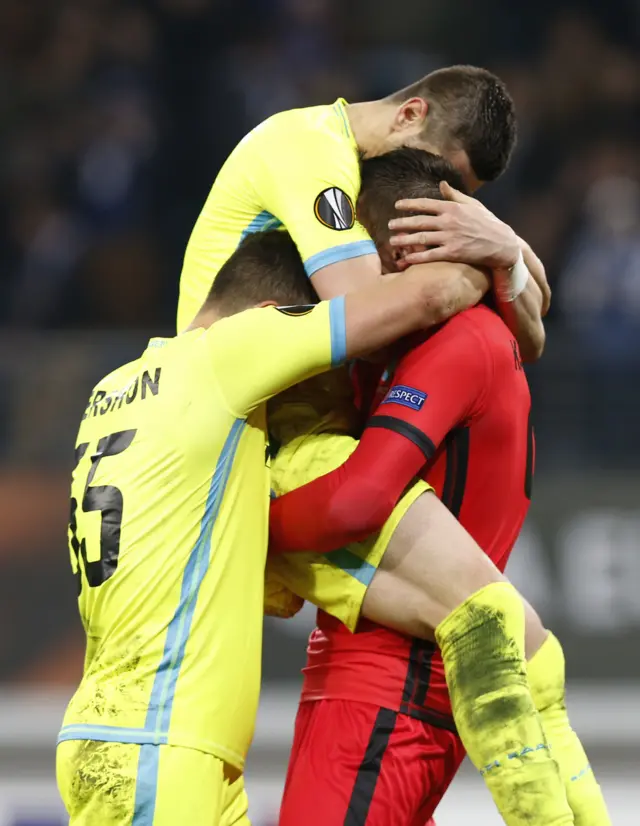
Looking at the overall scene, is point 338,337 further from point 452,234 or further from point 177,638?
point 177,638

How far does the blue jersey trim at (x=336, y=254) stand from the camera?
274 cm

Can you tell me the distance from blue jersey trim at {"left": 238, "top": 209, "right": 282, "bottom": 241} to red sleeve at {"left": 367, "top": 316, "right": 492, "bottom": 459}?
522mm

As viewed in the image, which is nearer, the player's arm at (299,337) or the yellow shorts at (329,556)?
the player's arm at (299,337)

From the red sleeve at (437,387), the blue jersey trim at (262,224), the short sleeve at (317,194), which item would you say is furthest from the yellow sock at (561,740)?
the blue jersey trim at (262,224)

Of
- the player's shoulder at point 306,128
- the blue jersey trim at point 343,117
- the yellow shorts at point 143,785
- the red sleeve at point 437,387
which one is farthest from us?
the blue jersey trim at point 343,117

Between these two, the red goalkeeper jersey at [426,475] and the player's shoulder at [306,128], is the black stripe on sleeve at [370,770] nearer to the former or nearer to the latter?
the red goalkeeper jersey at [426,475]

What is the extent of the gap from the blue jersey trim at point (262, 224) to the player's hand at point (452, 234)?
1.20 feet

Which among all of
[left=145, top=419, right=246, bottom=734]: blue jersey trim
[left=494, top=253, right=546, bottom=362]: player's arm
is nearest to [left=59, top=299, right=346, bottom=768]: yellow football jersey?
[left=145, top=419, right=246, bottom=734]: blue jersey trim

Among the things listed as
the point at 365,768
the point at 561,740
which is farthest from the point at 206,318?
the point at 561,740

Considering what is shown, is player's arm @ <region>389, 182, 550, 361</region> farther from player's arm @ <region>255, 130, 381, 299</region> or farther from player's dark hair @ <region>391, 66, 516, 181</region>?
player's dark hair @ <region>391, 66, 516, 181</region>

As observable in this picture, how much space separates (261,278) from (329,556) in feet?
1.80

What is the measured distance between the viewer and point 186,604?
8.38 feet

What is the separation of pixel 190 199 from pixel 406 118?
4.33 m

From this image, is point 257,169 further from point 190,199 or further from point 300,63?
point 300,63
